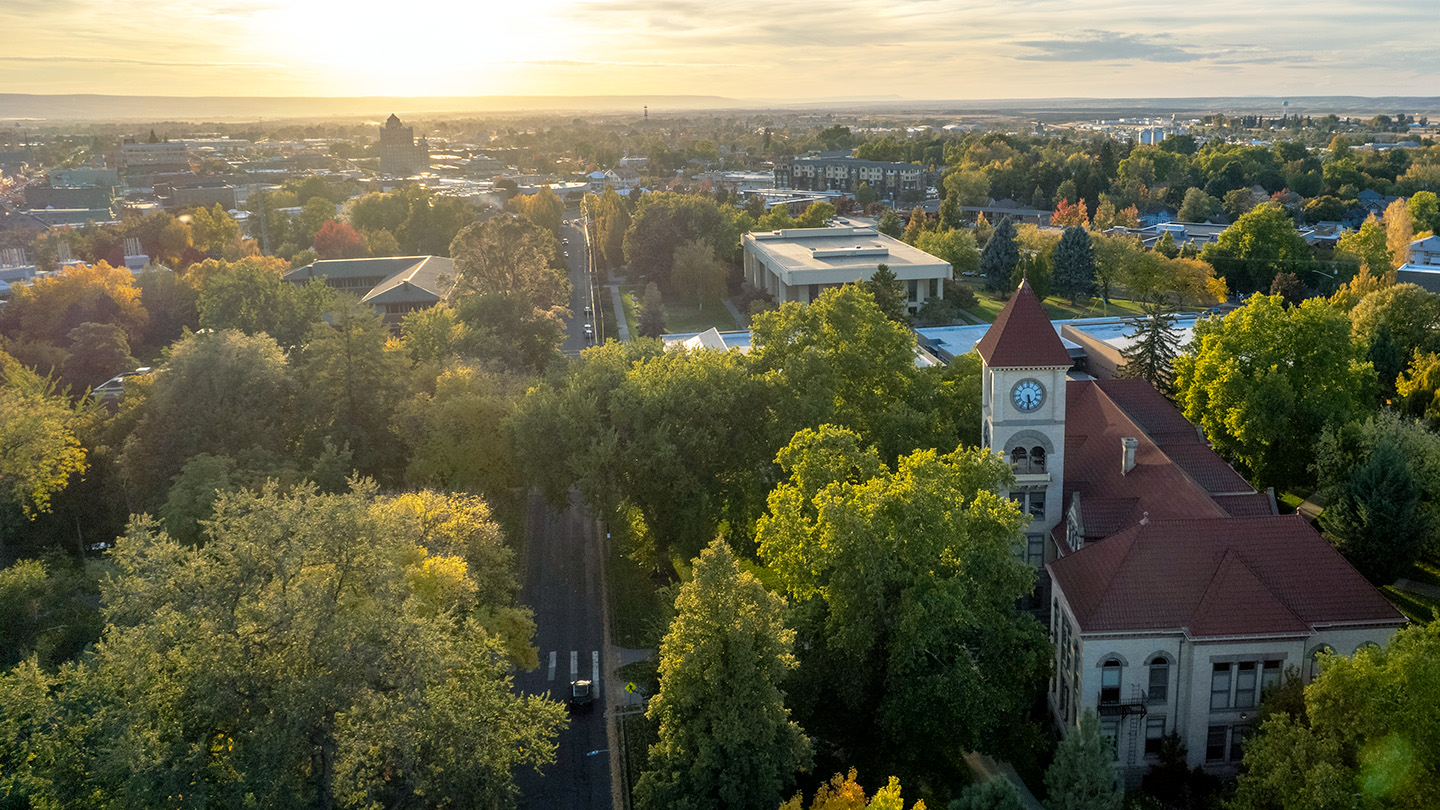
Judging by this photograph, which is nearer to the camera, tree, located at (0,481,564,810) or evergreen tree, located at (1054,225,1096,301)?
tree, located at (0,481,564,810)

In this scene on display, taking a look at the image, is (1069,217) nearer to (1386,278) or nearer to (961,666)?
(1386,278)

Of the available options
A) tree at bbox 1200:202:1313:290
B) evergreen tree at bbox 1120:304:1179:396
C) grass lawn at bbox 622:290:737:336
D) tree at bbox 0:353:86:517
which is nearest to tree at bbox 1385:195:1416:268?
tree at bbox 1200:202:1313:290

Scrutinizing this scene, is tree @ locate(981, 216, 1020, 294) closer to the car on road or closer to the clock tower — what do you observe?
the clock tower

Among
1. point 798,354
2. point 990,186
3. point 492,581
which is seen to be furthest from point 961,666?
point 990,186

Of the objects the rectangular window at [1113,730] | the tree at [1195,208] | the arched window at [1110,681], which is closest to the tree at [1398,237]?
the tree at [1195,208]

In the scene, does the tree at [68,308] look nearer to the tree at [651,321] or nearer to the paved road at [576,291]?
the paved road at [576,291]

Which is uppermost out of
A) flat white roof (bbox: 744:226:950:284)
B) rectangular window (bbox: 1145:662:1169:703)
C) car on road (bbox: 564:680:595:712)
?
flat white roof (bbox: 744:226:950:284)

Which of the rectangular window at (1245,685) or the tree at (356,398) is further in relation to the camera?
the tree at (356,398)
